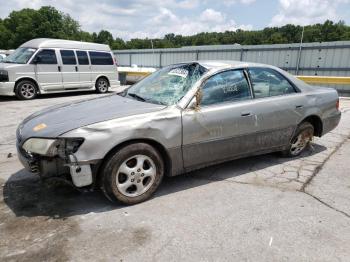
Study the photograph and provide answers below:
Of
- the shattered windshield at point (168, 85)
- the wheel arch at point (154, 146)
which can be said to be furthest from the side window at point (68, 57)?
the wheel arch at point (154, 146)

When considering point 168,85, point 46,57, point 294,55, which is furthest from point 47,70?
point 294,55

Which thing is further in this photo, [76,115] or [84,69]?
[84,69]

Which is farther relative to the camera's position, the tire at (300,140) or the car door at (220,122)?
the tire at (300,140)

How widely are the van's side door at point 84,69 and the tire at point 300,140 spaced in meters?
9.41

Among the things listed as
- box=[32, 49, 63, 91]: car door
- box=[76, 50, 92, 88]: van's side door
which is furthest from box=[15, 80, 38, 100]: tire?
box=[76, 50, 92, 88]: van's side door

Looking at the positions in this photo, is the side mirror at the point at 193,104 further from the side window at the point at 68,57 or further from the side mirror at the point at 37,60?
the side window at the point at 68,57

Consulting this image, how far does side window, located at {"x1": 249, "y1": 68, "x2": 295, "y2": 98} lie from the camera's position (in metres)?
4.23

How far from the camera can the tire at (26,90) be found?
1065 centimetres

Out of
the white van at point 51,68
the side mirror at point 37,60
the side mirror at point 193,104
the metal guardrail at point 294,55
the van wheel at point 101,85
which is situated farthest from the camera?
the metal guardrail at point 294,55

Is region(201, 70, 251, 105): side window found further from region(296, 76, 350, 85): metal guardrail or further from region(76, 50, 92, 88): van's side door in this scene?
region(296, 76, 350, 85): metal guardrail

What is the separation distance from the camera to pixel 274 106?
14.0ft

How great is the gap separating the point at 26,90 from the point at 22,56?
47.8 inches

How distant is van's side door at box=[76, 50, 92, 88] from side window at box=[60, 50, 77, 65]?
9.0 inches

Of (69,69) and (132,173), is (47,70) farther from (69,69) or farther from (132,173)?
(132,173)
